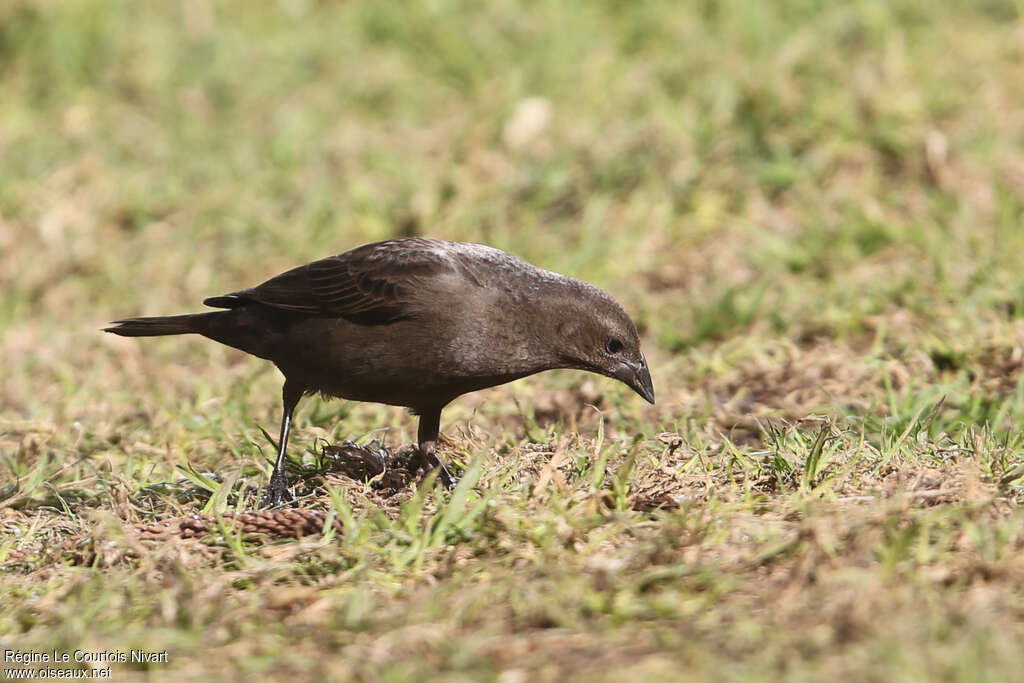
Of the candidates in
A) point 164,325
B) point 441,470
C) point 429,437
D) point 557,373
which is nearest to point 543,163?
point 557,373

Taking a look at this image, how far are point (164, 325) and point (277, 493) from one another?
1268 millimetres

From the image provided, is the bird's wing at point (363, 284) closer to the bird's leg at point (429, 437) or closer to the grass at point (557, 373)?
the bird's leg at point (429, 437)

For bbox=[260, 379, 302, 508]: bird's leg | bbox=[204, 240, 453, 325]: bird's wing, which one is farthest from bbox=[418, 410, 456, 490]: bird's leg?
bbox=[260, 379, 302, 508]: bird's leg

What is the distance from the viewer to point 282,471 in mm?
4828

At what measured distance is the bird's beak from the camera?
5102 mm

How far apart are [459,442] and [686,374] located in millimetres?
1870

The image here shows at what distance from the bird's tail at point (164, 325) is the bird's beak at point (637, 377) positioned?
179cm

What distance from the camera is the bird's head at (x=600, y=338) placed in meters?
4.95

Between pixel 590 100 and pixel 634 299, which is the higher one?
pixel 590 100

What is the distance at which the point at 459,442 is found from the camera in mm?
5000

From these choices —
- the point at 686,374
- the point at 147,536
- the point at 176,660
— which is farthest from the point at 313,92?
the point at 176,660

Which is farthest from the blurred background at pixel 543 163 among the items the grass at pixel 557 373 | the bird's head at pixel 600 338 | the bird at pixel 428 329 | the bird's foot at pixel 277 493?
the bird's foot at pixel 277 493

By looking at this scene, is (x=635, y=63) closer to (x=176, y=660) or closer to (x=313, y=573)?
(x=313, y=573)

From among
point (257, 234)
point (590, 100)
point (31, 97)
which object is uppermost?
point (31, 97)
